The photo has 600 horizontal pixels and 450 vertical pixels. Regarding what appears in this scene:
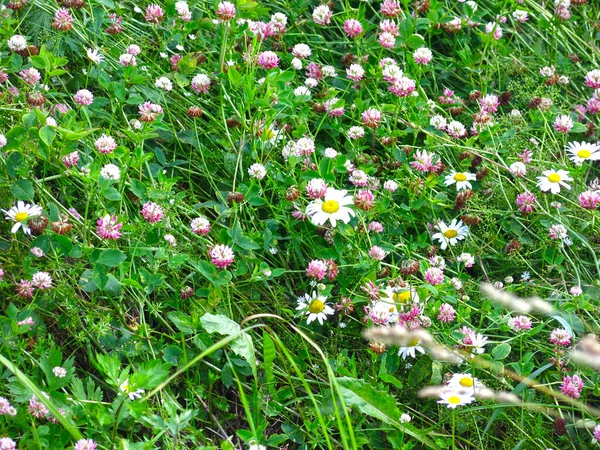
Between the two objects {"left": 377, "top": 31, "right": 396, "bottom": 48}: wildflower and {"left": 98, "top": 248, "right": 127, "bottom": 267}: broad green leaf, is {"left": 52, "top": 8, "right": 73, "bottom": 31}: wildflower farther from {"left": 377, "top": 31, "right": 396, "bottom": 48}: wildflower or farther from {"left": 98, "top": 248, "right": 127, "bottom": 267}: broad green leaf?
{"left": 377, "top": 31, "right": 396, "bottom": 48}: wildflower

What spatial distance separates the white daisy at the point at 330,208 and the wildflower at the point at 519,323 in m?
0.49

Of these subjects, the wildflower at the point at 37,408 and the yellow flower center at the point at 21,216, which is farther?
the yellow flower center at the point at 21,216

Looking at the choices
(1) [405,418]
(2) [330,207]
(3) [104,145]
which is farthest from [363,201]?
(3) [104,145]

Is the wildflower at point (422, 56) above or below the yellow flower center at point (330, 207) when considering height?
above

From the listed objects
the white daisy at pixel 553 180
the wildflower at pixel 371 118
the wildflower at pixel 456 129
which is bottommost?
the wildflower at pixel 371 118

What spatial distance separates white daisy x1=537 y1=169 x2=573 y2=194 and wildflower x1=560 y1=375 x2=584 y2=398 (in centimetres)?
60

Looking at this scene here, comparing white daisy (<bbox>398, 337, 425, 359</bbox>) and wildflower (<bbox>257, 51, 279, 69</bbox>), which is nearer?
white daisy (<bbox>398, 337, 425, 359</bbox>)

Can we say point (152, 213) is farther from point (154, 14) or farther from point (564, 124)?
point (564, 124)

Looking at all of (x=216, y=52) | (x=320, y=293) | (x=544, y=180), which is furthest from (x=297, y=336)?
(x=216, y=52)

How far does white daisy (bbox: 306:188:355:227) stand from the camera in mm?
2191

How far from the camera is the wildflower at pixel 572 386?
80.0 inches

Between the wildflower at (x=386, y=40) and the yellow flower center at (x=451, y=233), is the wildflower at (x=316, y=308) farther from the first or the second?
the wildflower at (x=386, y=40)

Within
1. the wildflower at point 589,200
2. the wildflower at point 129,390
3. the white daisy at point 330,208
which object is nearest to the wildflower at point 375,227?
the white daisy at point 330,208

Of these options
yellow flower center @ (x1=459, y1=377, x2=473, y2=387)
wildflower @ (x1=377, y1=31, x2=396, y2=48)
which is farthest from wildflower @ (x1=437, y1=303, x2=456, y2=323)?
wildflower @ (x1=377, y1=31, x2=396, y2=48)
